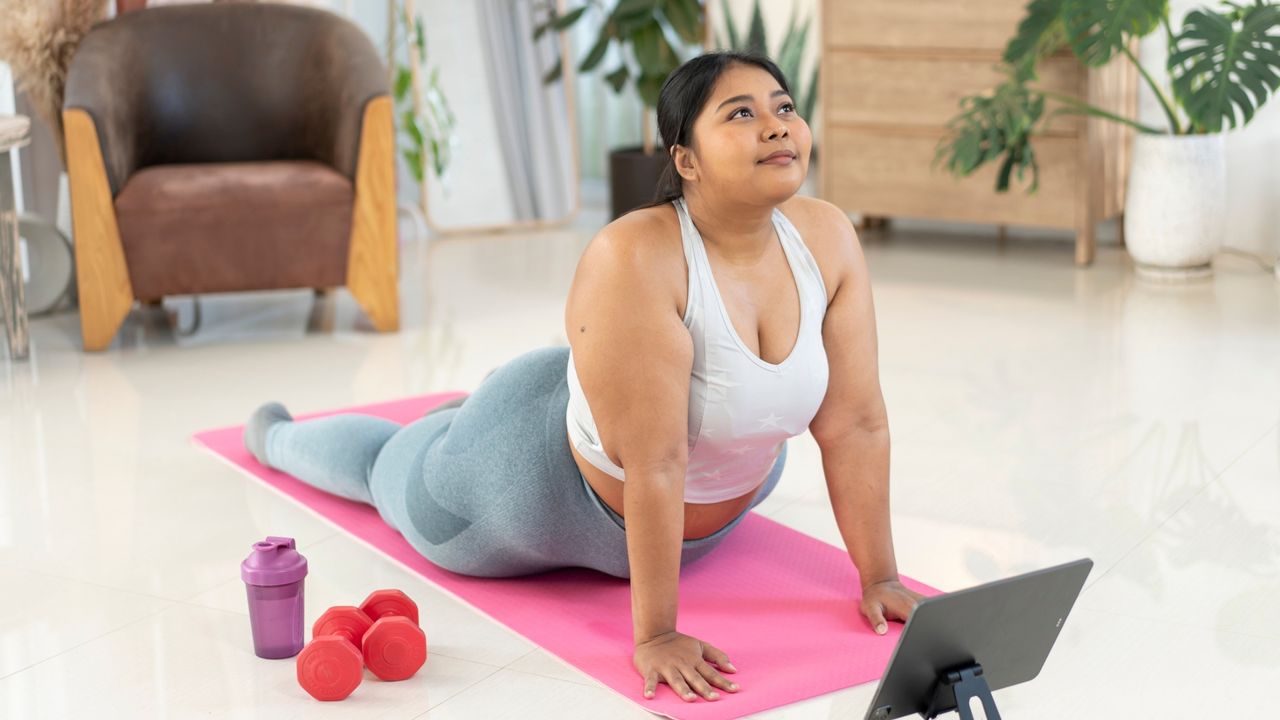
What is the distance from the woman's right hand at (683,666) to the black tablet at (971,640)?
32cm

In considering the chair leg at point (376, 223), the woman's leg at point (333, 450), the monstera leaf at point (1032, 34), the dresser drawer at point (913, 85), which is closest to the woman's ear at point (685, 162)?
the woman's leg at point (333, 450)

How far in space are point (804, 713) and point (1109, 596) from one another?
2.03 ft

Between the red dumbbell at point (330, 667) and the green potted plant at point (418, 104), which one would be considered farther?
the green potted plant at point (418, 104)

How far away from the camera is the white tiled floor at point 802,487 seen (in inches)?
76.0

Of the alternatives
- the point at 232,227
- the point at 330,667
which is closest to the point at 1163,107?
the point at 232,227

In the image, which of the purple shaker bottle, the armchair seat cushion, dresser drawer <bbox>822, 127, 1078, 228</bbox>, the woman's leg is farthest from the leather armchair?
the purple shaker bottle

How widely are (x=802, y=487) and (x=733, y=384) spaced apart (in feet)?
3.05

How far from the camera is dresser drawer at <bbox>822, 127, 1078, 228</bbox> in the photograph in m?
4.93

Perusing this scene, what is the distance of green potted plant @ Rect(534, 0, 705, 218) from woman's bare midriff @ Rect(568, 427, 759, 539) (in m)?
3.34

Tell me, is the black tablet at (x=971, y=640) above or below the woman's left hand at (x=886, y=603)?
above

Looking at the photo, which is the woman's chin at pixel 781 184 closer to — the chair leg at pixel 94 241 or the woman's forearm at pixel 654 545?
the woman's forearm at pixel 654 545

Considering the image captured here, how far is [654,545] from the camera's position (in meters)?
1.88

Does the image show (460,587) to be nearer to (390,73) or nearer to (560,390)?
(560,390)

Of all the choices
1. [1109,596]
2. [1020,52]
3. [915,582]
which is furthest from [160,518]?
[1020,52]
